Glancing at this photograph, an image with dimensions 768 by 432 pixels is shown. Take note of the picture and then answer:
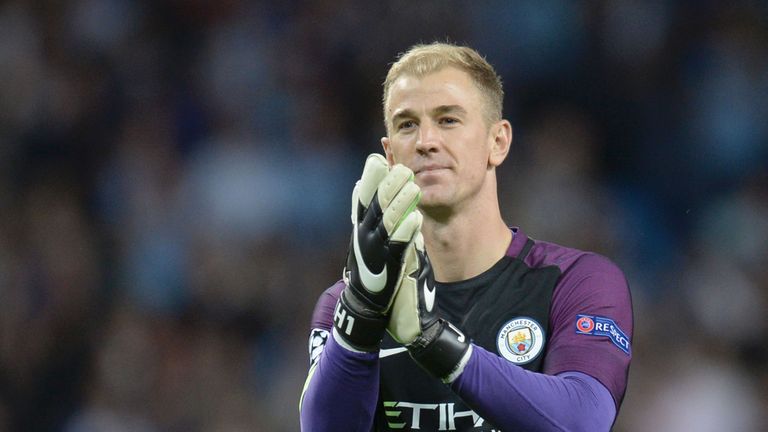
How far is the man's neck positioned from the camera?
10.4 ft

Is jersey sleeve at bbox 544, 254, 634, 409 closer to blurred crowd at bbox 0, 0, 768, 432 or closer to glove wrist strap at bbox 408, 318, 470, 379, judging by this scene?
glove wrist strap at bbox 408, 318, 470, 379

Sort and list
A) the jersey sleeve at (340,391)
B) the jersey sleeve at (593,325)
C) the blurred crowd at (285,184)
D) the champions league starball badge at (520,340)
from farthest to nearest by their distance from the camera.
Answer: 1. the blurred crowd at (285,184)
2. the champions league starball badge at (520,340)
3. the jersey sleeve at (593,325)
4. the jersey sleeve at (340,391)

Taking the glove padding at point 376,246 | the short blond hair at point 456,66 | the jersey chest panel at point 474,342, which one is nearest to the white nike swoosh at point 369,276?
the glove padding at point 376,246

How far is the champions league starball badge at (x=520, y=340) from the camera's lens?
2945mm

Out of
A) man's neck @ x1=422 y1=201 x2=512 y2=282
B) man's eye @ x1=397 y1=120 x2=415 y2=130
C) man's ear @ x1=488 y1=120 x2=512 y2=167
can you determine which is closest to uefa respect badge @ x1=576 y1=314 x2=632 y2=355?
man's neck @ x1=422 y1=201 x2=512 y2=282

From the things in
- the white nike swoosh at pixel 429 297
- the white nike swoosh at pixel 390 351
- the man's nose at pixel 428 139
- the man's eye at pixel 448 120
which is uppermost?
the man's eye at pixel 448 120

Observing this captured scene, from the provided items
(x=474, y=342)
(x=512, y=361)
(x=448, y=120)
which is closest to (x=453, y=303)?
(x=474, y=342)

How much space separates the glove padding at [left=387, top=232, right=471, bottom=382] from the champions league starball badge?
0.36 m

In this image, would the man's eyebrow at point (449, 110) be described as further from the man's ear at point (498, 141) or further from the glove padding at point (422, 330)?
the glove padding at point (422, 330)

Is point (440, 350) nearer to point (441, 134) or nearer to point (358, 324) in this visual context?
point (358, 324)

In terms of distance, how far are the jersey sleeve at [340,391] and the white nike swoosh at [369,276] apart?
20 cm

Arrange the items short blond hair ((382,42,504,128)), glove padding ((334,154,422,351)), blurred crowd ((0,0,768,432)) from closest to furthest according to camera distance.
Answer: glove padding ((334,154,422,351)) → short blond hair ((382,42,504,128)) → blurred crowd ((0,0,768,432))

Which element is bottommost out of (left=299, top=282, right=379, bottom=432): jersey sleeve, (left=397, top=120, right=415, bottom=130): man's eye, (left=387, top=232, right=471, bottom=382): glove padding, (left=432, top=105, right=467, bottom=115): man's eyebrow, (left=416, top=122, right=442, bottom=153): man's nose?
(left=299, top=282, right=379, bottom=432): jersey sleeve

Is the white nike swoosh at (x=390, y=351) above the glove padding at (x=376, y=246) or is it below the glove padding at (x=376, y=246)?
below
